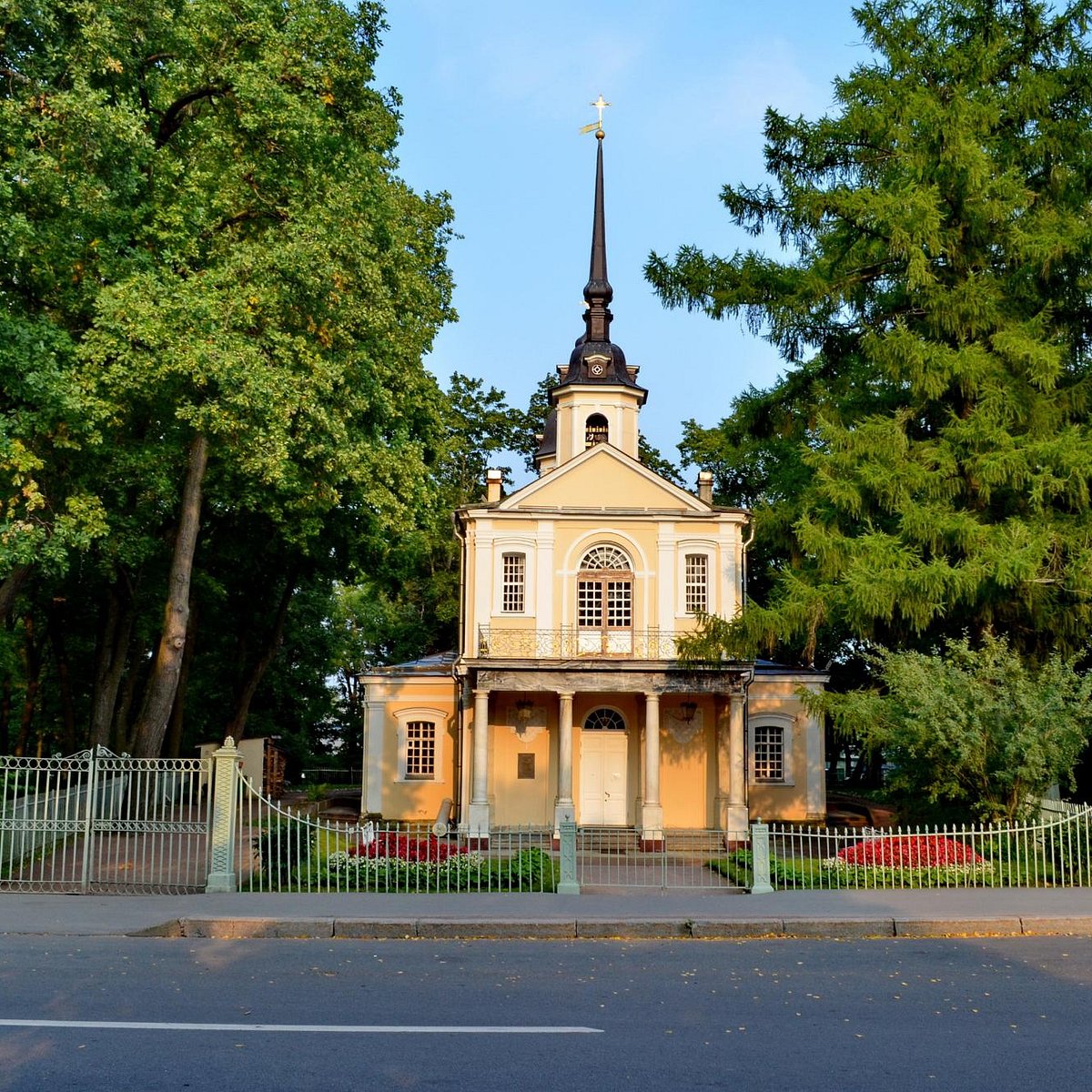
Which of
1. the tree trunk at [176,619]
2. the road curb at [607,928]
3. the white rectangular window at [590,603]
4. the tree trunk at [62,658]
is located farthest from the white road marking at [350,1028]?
the tree trunk at [62,658]

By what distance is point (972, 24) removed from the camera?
2455 centimetres

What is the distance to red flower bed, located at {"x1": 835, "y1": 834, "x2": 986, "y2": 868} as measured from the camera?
1655cm

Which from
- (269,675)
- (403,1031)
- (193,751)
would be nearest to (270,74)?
(403,1031)

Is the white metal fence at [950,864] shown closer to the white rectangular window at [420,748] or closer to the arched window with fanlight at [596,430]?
the white rectangular window at [420,748]

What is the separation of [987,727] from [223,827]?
36.8 feet

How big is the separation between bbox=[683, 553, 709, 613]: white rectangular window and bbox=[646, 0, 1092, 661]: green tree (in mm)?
3785

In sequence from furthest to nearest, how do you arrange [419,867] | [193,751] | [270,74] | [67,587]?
[193,751]
[67,587]
[270,74]
[419,867]

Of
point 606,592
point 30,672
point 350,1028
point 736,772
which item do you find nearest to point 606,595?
point 606,592

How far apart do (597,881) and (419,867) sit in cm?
264

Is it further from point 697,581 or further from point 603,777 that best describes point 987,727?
point 603,777

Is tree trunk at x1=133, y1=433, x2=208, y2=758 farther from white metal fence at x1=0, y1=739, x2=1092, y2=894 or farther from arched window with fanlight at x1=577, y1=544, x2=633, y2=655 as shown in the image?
arched window with fanlight at x1=577, y1=544, x2=633, y2=655

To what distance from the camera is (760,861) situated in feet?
50.4

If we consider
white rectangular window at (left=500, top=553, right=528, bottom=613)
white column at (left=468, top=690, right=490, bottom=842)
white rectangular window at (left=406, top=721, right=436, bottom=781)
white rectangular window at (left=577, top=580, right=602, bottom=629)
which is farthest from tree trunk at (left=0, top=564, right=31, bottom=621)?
white rectangular window at (left=577, top=580, right=602, bottom=629)

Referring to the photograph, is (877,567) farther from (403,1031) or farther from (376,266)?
(403,1031)
